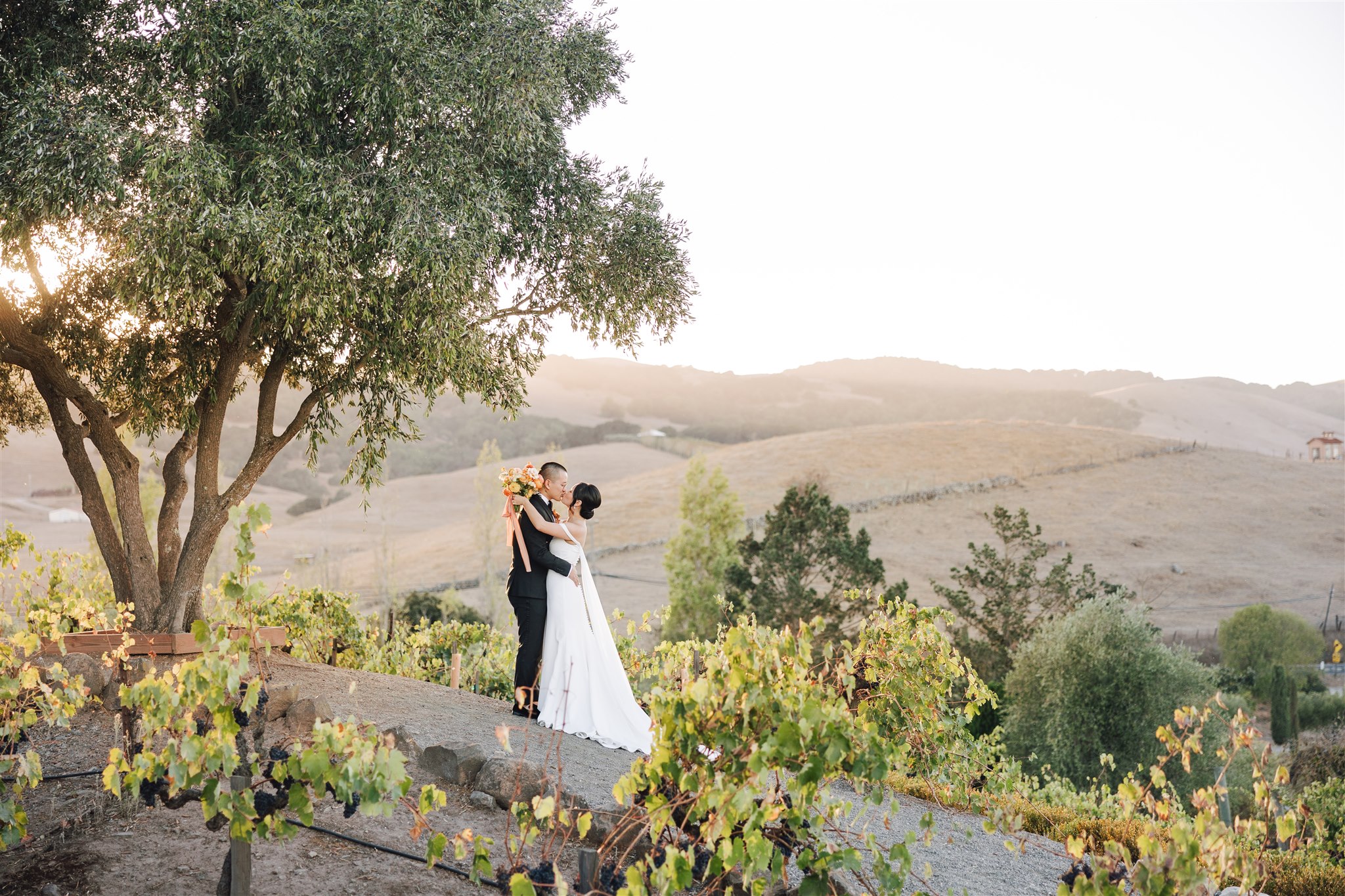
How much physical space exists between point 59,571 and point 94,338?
2.51m

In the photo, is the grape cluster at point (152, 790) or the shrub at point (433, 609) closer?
the grape cluster at point (152, 790)

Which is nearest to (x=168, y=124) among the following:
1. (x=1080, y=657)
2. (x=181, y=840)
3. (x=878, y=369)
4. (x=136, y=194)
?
(x=136, y=194)

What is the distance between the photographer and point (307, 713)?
6.73 metres

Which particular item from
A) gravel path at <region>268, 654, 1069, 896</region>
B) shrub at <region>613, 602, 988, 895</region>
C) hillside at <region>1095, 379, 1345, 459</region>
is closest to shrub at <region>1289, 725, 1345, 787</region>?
gravel path at <region>268, 654, 1069, 896</region>

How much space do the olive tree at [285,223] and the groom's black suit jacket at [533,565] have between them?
181 cm

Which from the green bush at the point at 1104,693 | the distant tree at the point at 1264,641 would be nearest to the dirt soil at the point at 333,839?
the green bush at the point at 1104,693

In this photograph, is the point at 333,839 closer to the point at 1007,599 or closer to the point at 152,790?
the point at 152,790

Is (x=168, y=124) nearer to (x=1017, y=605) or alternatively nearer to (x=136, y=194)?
(x=136, y=194)

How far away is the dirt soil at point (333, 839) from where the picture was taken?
434cm

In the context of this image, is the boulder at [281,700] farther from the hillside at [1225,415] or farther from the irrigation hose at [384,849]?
the hillside at [1225,415]

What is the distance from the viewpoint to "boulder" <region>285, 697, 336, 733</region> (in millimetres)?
6680

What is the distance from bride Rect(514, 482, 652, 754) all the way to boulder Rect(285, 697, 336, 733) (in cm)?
180

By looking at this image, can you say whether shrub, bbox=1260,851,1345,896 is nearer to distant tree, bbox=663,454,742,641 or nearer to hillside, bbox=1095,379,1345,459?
distant tree, bbox=663,454,742,641

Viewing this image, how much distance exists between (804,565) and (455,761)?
21538mm
